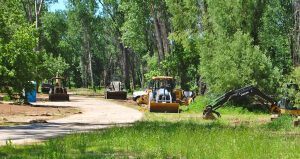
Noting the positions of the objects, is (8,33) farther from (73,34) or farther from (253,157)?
(73,34)

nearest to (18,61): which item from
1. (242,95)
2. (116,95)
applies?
(242,95)

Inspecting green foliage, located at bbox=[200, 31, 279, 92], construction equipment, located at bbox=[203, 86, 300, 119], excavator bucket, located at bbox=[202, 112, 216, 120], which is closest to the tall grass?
excavator bucket, located at bbox=[202, 112, 216, 120]

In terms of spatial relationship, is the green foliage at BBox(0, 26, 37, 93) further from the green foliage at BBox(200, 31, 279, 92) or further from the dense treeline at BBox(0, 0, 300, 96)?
the green foliage at BBox(200, 31, 279, 92)

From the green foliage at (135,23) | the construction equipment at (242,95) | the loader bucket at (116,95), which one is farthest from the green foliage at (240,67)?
the green foliage at (135,23)

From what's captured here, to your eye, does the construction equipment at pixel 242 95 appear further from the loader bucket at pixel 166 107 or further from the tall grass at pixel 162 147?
the tall grass at pixel 162 147

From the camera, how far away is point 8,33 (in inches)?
1106

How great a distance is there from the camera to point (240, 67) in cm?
3638

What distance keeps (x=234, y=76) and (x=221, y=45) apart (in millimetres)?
3270

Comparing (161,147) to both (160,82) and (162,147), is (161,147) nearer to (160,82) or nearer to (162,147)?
(162,147)

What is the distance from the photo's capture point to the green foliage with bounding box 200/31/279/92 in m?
36.0

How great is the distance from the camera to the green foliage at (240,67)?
118 feet

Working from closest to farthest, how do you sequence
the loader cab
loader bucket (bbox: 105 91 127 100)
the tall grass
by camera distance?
the tall grass, the loader cab, loader bucket (bbox: 105 91 127 100)

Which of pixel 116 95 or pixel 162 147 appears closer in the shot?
pixel 162 147

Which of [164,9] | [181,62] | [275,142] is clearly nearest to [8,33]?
[275,142]
